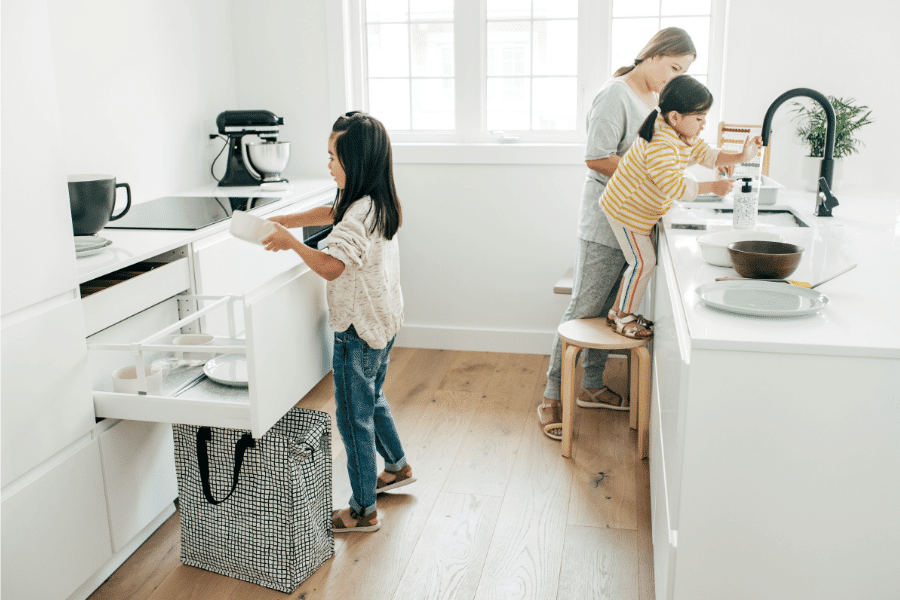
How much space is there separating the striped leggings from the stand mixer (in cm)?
144

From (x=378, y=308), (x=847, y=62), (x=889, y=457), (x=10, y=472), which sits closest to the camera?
(x=889, y=457)

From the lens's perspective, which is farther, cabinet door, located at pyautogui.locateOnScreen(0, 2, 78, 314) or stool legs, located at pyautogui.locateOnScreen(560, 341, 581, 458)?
stool legs, located at pyautogui.locateOnScreen(560, 341, 581, 458)

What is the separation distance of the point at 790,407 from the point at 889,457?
0.53ft

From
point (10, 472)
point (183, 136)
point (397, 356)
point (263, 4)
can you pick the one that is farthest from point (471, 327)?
point (10, 472)

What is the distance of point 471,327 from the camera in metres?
3.63

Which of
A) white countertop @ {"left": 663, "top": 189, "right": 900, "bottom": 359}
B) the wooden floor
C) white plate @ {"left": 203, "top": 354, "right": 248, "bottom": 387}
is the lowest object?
the wooden floor

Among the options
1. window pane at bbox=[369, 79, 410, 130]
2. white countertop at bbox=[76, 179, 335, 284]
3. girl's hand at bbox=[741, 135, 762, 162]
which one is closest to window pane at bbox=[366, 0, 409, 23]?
window pane at bbox=[369, 79, 410, 130]

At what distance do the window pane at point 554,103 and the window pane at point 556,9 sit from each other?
0.26 meters

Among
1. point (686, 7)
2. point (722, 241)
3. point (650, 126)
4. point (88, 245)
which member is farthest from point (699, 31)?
point (88, 245)

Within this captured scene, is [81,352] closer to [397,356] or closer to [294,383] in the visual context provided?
[294,383]

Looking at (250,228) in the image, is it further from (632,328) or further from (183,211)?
(632,328)

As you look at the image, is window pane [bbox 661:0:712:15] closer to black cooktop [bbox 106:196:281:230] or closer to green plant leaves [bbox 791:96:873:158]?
green plant leaves [bbox 791:96:873:158]

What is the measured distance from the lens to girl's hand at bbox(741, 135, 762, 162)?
2262 mm

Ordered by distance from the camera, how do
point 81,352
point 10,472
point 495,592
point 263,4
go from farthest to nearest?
point 263,4 → point 495,592 → point 81,352 → point 10,472
